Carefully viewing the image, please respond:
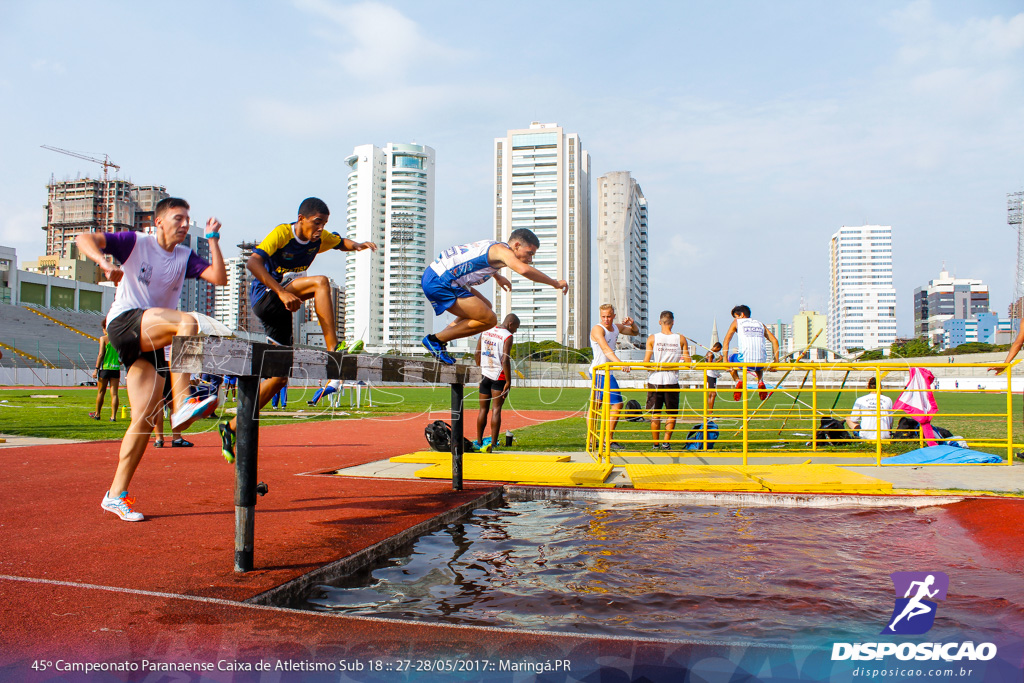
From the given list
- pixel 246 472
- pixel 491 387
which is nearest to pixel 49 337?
pixel 491 387

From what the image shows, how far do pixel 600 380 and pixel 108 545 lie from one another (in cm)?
697

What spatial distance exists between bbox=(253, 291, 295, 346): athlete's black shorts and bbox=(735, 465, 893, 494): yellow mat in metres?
4.76

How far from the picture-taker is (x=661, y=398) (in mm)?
10109

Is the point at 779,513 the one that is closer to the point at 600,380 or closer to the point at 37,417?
the point at 600,380

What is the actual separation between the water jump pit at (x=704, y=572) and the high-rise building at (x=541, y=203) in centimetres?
15905

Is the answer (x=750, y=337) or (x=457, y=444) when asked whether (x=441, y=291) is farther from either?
(x=750, y=337)

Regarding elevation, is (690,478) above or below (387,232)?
below

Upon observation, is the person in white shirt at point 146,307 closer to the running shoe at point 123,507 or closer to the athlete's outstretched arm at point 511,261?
the running shoe at point 123,507

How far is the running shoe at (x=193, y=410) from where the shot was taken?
4539 millimetres

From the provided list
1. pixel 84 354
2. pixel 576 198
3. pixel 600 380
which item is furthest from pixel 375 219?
pixel 600 380

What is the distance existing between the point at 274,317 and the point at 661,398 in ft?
21.1

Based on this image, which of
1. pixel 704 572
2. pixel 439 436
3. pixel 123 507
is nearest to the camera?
pixel 704 572

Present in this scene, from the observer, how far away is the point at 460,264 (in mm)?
6152
